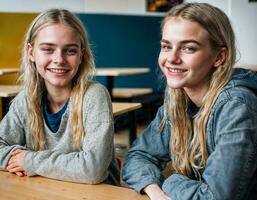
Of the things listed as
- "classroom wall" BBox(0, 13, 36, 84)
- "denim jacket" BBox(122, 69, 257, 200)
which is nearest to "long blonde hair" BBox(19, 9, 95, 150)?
"denim jacket" BBox(122, 69, 257, 200)

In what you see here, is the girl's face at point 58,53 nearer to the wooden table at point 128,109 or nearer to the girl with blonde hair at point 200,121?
the girl with blonde hair at point 200,121

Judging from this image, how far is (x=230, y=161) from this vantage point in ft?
3.39

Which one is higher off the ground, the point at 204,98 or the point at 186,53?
the point at 186,53

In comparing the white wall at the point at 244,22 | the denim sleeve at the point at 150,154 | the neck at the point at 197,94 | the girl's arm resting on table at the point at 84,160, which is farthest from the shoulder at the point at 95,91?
the white wall at the point at 244,22

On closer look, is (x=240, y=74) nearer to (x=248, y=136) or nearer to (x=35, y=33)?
(x=248, y=136)

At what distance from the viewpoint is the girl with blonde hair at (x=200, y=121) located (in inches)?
41.2

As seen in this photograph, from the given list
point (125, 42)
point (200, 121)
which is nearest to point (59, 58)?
point (200, 121)

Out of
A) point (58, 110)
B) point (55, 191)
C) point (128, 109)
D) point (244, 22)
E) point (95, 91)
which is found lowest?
point (128, 109)

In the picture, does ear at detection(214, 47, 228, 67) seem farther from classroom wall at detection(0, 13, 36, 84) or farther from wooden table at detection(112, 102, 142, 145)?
classroom wall at detection(0, 13, 36, 84)

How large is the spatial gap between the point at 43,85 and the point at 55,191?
61 centimetres

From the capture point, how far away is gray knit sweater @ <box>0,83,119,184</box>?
4.26 ft

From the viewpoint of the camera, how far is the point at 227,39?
47.6 inches

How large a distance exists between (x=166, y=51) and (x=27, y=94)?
658 millimetres

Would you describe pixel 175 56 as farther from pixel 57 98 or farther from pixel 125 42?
pixel 125 42
